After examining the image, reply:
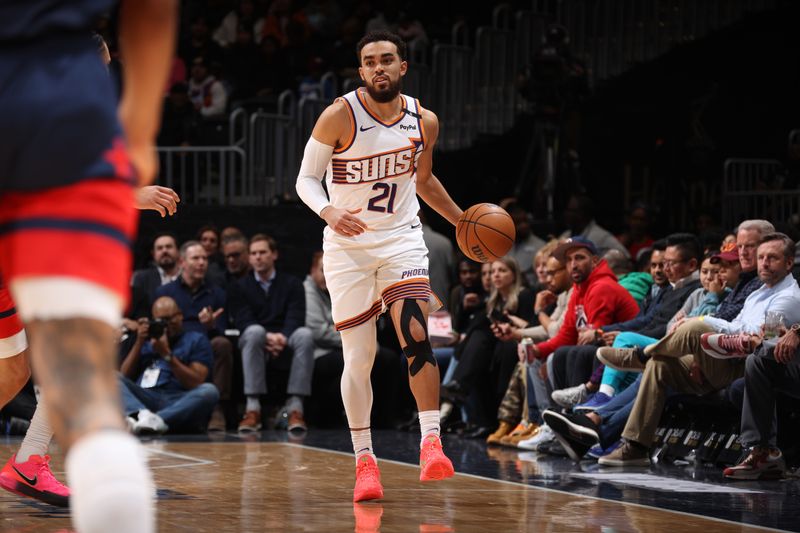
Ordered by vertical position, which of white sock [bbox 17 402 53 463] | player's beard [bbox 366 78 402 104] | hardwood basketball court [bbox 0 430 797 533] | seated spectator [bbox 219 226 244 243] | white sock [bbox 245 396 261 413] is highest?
player's beard [bbox 366 78 402 104]

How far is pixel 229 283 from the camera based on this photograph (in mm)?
9898

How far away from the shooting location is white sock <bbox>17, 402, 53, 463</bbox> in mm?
4691

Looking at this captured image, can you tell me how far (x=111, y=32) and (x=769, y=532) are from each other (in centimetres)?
1188

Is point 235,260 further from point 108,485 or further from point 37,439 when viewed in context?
point 108,485

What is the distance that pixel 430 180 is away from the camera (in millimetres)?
5777

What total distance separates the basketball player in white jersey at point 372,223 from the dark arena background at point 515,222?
1.85 ft

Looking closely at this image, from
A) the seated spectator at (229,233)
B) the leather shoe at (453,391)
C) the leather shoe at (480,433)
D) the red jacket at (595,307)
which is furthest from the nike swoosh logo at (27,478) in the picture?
the seated spectator at (229,233)

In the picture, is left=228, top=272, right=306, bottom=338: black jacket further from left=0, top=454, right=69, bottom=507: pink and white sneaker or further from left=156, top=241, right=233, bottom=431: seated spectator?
left=0, top=454, right=69, bottom=507: pink and white sneaker

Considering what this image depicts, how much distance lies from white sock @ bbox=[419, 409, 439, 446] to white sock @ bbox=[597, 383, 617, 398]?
8.44ft

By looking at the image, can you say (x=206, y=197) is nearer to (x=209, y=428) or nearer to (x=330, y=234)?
(x=209, y=428)

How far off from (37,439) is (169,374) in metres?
4.41

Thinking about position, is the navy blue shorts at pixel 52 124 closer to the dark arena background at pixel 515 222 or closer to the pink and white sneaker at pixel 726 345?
the dark arena background at pixel 515 222

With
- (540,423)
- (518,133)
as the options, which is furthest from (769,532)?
(518,133)

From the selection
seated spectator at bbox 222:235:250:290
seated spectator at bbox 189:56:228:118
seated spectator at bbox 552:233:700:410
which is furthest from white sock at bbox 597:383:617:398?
seated spectator at bbox 189:56:228:118
